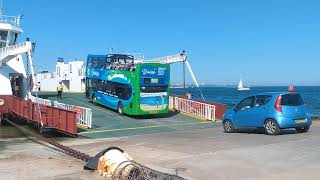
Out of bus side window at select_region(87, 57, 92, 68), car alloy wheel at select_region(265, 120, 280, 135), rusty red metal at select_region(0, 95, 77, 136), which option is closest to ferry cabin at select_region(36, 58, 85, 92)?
bus side window at select_region(87, 57, 92, 68)

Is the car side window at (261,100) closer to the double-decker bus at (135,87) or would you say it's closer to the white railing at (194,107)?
the white railing at (194,107)

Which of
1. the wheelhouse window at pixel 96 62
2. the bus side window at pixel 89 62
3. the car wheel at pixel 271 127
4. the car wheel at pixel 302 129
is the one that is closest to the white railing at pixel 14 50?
the wheelhouse window at pixel 96 62

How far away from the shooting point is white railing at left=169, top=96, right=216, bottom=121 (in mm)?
Answer: 28094

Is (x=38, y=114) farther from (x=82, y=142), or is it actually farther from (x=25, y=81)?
(x=25, y=81)

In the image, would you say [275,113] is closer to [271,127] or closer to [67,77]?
[271,127]

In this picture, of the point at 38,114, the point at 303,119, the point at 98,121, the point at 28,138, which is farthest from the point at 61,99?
the point at 303,119

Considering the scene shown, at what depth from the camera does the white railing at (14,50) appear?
87.4 ft

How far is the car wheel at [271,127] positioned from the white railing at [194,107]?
9.66 meters

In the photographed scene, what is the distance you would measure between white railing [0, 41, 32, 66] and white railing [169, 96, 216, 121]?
32.6ft

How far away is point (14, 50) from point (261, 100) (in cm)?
1512

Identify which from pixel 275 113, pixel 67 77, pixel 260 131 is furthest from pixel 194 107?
pixel 67 77

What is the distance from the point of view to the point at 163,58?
117 feet

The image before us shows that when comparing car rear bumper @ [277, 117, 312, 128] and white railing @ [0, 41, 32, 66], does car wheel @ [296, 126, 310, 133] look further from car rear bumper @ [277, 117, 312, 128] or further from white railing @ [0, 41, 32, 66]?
white railing @ [0, 41, 32, 66]

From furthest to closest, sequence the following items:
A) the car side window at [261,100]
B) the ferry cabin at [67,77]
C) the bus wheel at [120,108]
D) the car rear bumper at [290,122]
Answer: the ferry cabin at [67,77]
the bus wheel at [120,108]
the car side window at [261,100]
the car rear bumper at [290,122]
